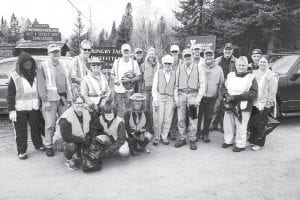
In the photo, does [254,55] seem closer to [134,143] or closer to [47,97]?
[134,143]

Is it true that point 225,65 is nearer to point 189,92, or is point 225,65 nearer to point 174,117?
point 189,92

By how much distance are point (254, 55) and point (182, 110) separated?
2183 mm

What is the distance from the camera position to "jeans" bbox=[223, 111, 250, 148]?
5664 mm

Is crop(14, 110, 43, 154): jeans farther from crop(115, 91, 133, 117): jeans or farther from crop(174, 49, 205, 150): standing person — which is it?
crop(174, 49, 205, 150): standing person

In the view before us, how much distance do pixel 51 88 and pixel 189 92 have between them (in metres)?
2.59

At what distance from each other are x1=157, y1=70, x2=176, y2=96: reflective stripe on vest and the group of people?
20 mm

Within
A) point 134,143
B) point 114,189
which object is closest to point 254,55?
point 134,143

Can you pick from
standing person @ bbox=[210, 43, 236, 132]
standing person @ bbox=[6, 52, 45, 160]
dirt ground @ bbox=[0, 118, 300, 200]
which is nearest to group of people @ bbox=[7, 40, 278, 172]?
standing person @ bbox=[6, 52, 45, 160]

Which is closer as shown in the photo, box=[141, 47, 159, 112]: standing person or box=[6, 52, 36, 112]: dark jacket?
box=[6, 52, 36, 112]: dark jacket

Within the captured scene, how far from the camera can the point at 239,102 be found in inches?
220

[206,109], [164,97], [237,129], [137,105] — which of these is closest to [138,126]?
[137,105]

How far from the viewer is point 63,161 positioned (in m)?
5.10

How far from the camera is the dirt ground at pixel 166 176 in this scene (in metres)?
3.95

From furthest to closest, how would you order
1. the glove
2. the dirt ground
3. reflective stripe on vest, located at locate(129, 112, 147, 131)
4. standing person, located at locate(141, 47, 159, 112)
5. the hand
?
1. standing person, located at locate(141, 47, 159, 112)
2. reflective stripe on vest, located at locate(129, 112, 147, 131)
3. the hand
4. the glove
5. the dirt ground
